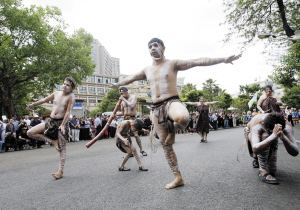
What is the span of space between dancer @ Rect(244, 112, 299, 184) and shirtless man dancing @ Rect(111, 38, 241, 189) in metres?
1.15

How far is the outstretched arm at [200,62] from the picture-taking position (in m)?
3.17

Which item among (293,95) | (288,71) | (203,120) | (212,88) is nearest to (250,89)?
(212,88)

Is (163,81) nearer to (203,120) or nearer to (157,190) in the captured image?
(157,190)

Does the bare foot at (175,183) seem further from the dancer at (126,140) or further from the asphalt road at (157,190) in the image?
the dancer at (126,140)

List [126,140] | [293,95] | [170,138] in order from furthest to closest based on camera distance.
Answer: [293,95], [126,140], [170,138]

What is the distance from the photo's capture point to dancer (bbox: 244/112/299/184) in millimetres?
3211

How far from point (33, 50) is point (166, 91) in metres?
19.2

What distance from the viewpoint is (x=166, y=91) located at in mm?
3514

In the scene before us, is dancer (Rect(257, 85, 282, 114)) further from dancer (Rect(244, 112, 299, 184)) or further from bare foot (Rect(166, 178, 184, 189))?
bare foot (Rect(166, 178, 184, 189))

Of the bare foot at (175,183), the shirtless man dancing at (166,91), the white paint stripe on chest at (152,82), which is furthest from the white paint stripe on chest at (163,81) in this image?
the bare foot at (175,183)

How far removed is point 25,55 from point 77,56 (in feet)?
14.7

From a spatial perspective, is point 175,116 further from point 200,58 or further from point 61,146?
point 61,146

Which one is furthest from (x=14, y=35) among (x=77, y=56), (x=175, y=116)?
(x=175, y=116)

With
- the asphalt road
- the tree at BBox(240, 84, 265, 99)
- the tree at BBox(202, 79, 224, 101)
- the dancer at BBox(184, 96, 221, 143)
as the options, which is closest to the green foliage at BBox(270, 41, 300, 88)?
the dancer at BBox(184, 96, 221, 143)
